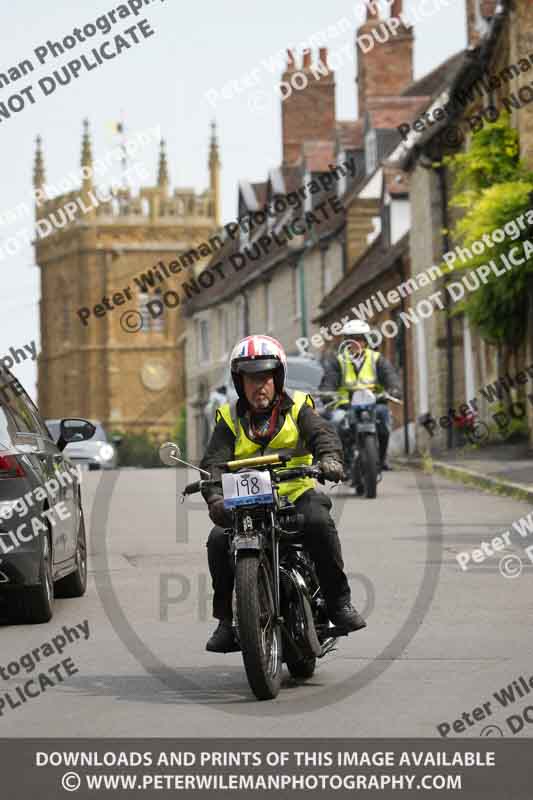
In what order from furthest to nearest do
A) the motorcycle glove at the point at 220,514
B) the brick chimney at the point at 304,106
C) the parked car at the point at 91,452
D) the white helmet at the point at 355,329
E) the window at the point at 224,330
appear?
the window at the point at 224,330 < the brick chimney at the point at 304,106 < the parked car at the point at 91,452 < the white helmet at the point at 355,329 < the motorcycle glove at the point at 220,514

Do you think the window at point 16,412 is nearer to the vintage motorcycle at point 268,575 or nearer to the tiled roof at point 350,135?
the vintage motorcycle at point 268,575

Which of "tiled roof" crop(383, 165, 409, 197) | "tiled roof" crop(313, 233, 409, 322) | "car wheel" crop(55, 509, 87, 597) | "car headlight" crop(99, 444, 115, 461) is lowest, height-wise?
"car wheel" crop(55, 509, 87, 597)

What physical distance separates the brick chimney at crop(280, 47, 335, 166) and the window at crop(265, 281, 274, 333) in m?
4.96

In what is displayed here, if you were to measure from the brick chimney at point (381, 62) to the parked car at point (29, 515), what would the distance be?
40.1 m

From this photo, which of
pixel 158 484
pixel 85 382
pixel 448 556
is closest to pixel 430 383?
pixel 158 484

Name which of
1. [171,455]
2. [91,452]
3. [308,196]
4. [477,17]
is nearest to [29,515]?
[171,455]

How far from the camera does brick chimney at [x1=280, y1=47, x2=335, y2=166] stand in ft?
195

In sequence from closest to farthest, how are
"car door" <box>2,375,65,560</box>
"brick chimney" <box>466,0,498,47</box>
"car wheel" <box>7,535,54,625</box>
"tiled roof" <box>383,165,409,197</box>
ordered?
"car wheel" <box>7,535,54,625</box> → "car door" <box>2,375,65,560</box> → "brick chimney" <box>466,0,498,47</box> → "tiled roof" <box>383,165,409,197</box>

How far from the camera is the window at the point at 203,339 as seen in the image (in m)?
78.2

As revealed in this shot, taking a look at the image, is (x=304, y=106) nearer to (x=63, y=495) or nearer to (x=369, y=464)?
(x=369, y=464)

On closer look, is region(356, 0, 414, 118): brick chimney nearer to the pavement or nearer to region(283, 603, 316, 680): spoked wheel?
the pavement

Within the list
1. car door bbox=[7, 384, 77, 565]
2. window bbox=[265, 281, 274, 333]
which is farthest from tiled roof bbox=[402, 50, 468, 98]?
car door bbox=[7, 384, 77, 565]

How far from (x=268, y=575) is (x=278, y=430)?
2.58 feet
